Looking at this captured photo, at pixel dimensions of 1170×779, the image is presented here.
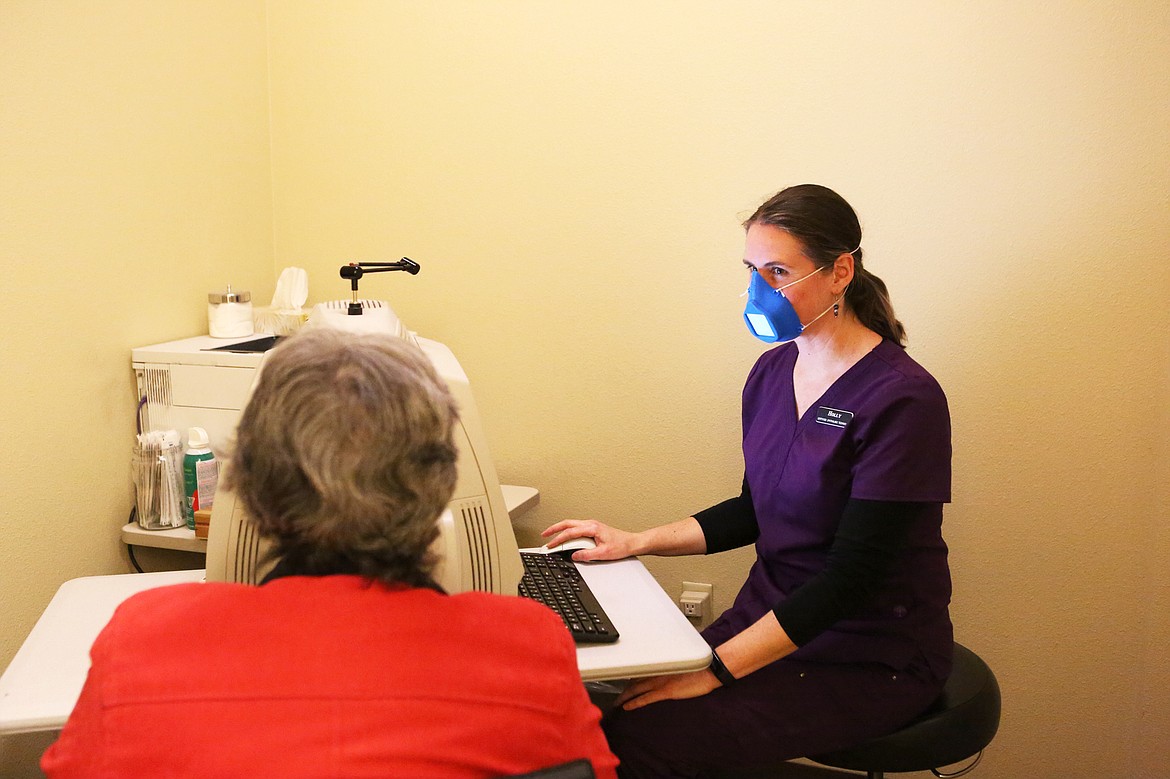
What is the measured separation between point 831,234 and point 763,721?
0.82m

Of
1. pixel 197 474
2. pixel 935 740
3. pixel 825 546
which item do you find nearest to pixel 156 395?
pixel 197 474

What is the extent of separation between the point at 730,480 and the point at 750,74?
0.93m

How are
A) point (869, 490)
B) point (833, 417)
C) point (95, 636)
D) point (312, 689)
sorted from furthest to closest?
1. point (833, 417)
2. point (869, 490)
3. point (95, 636)
4. point (312, 689)

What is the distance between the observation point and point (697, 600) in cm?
226

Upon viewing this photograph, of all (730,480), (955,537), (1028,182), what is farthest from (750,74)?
(955,537)

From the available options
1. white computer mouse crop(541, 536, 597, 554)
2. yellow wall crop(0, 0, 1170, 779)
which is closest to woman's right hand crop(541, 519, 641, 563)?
white computer mouse crop(541, 536, 597, 554)

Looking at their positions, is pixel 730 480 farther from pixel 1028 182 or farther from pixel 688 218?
pixel 1028 182

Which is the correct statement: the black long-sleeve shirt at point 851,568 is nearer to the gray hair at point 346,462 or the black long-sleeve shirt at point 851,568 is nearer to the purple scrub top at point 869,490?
the purple scrub top at point 869,490

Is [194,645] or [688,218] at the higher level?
[688,218]

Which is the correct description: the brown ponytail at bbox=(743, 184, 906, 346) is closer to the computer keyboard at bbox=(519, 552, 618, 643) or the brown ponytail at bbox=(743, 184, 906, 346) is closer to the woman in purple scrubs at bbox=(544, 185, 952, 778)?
the woman in purple scrubs at bbox=(544, 185, 952, 778)

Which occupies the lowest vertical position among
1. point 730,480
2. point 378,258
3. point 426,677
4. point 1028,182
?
point 730,480

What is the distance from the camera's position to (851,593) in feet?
4.85

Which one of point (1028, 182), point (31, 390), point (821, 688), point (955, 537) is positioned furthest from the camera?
point (955, 537)

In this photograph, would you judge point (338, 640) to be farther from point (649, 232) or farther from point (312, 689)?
point (649, 232)
